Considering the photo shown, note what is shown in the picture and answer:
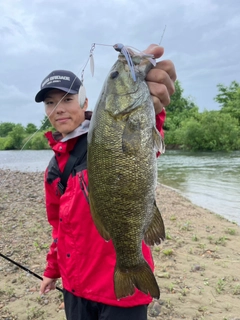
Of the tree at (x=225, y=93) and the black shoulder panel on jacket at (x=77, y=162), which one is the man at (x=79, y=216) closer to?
the black shoulder panel on jacket at (x=77, y=162)

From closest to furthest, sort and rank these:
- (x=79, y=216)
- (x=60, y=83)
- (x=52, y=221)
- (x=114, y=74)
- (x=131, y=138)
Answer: (x=131, y=138) → (x=114, y=74) → (x=79, y=216) → (x=60, y=83) → (x=52, y=221)

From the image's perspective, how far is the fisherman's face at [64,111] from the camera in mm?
2545

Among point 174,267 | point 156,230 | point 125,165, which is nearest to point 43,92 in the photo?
point 125,165

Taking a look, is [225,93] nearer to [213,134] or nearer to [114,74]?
[213,134]

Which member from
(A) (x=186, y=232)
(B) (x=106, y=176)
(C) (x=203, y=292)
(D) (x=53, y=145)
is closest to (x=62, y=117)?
(D) (x=53, y=145)

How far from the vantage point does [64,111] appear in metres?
2.54

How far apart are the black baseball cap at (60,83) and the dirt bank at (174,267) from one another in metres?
2.60

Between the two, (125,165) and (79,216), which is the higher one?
(125,165)

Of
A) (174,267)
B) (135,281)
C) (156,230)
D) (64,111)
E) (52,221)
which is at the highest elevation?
(64,111)

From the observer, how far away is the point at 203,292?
13.7 ft

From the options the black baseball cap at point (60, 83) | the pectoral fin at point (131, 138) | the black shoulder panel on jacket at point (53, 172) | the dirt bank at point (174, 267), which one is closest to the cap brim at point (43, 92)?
the black baseball cap at point (60, 83)

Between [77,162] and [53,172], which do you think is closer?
[77,162]

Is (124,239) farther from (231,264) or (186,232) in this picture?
(186,232)

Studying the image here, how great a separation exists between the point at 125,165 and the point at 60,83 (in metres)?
1.12
